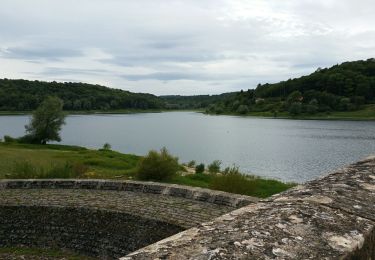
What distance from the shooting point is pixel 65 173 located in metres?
18.2

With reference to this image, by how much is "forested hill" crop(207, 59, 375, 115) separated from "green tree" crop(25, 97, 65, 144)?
87.8 m

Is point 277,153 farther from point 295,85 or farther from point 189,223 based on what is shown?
point 295,85

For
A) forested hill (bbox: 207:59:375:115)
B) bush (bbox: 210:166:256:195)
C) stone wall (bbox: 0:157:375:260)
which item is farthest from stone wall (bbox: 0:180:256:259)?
forested hill (bbox: 207:59:375:115)

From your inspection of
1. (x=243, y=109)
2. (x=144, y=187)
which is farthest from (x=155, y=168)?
(x=243, y=109)

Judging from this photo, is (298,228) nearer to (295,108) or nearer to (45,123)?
(45,123)

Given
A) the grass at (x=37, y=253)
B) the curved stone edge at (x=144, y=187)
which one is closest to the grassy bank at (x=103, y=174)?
the curved stone edge at (x=144, y=187)

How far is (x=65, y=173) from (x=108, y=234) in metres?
8.06

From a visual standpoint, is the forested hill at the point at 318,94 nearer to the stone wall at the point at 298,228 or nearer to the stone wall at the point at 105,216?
the stone wall at the point at 105,216

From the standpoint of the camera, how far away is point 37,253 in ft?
Answer: 37.5

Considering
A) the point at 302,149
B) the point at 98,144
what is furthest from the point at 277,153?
the point at 98,144

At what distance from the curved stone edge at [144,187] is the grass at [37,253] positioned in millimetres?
3291

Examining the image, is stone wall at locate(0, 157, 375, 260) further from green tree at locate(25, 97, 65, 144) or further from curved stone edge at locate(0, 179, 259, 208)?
green tree at locate(25, 97, 65, 144)

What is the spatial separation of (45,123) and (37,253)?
49.2m

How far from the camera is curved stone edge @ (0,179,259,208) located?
38.1ft
